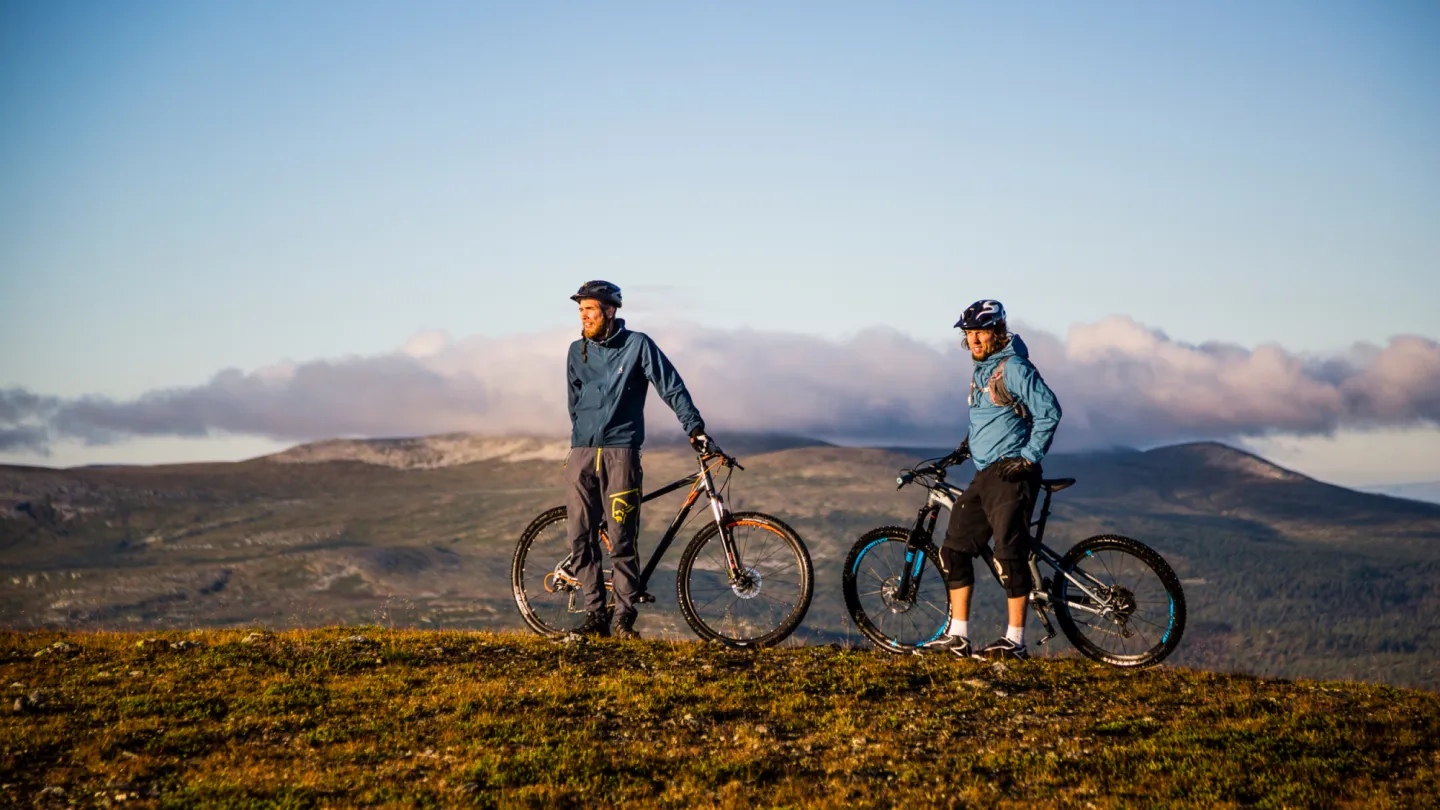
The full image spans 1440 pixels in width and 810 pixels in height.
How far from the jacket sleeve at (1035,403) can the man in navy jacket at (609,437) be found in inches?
131

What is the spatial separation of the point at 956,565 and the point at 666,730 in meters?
4.12

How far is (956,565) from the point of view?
12.4 meters

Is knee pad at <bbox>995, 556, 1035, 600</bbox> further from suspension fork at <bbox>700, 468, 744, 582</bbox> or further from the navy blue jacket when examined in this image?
the navy blue jacket

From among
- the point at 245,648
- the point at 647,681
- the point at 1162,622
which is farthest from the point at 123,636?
the point at 1162,622

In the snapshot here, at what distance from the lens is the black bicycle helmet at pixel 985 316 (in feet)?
39.4

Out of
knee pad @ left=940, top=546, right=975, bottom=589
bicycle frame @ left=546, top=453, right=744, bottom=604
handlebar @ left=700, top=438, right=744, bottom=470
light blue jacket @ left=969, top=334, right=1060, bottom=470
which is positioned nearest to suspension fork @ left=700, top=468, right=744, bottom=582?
bicycle frame @ left=546, top=453, right=744, bottom=604

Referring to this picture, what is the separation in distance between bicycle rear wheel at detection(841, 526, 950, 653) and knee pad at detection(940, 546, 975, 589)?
0.17 metres

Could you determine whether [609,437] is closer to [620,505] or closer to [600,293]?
[620,505]

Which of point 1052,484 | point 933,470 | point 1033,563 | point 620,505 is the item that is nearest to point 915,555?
point 933,470

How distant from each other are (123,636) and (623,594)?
5545 millimetres

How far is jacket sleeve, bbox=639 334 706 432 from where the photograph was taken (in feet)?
42.7

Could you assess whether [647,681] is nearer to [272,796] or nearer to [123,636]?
[272,796]

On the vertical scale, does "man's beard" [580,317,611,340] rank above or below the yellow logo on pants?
above

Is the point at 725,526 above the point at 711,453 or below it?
below
